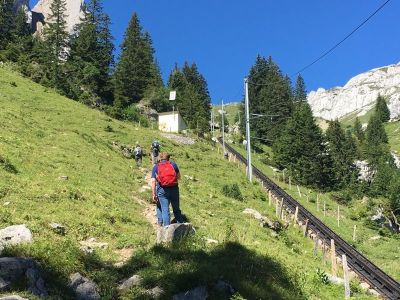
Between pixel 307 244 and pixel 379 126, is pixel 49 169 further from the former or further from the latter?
pixel 379 126

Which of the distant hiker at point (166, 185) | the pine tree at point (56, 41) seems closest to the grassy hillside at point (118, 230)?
the distant hiker at point (166, 185)

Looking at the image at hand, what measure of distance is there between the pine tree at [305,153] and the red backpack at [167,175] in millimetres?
53808

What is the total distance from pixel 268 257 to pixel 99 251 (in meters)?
4.47

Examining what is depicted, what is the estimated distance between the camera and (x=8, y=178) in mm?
16781

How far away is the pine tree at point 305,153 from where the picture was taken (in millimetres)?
67188

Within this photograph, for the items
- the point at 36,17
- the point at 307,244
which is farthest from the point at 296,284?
the point at 36,17

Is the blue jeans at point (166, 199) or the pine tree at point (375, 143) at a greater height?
the pine tree at point (375, 143)

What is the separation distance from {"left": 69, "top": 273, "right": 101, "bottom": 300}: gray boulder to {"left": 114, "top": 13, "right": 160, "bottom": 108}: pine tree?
65.0 m

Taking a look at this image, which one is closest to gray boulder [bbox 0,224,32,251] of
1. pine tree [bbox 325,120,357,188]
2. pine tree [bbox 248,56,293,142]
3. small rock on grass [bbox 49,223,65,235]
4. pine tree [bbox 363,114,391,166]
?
small rock on grass [bbox 49,223,65,235]

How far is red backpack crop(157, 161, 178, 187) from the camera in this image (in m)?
13.9

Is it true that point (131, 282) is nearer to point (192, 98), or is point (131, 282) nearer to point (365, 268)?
point (365, 268)

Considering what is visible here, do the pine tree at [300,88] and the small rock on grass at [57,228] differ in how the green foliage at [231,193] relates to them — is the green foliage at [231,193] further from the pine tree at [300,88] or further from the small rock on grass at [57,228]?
the pine tree at [300,88]

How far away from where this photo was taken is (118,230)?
1433 cm

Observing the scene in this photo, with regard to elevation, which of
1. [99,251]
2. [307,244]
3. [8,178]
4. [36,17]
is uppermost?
[36,17]
